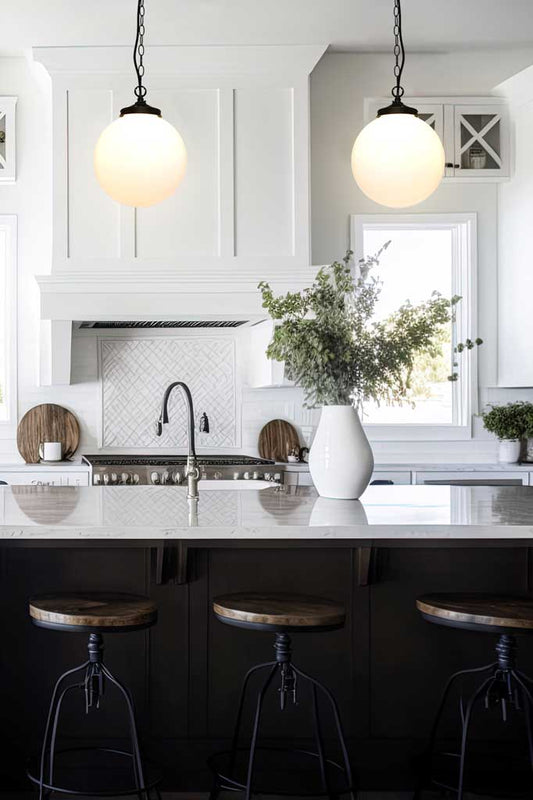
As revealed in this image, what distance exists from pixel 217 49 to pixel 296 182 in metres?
0.84

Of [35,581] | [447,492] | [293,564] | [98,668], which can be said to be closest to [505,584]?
[447,492]

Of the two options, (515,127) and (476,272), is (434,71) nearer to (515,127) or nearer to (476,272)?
(515,127)

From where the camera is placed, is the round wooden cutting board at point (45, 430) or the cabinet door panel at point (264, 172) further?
the round wooden cutting board at point (45, 430)

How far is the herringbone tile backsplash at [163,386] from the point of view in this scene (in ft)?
17.6

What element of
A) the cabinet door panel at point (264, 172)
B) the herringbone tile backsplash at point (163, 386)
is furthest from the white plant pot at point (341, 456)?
the herringbone tile backsplash at point (163, 386)

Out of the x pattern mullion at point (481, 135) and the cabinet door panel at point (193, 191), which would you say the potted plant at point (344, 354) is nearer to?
the cabinet door panel at point (193, 191)

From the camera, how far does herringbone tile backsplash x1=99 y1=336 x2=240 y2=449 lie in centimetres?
536

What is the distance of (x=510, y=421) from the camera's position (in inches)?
201

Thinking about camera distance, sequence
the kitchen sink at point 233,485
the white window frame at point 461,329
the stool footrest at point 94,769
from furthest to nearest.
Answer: the white window frame at point 461,329 < the kitchen sink at point 233,485 < the stool footrest at point 94,769

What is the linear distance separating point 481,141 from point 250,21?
161cm

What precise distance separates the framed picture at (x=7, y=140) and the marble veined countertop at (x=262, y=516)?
2.84 m

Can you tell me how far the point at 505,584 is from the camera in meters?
2.62

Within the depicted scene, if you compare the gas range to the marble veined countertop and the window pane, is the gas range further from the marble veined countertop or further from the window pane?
the marble veined countertop

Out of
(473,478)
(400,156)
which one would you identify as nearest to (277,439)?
(473,478)
